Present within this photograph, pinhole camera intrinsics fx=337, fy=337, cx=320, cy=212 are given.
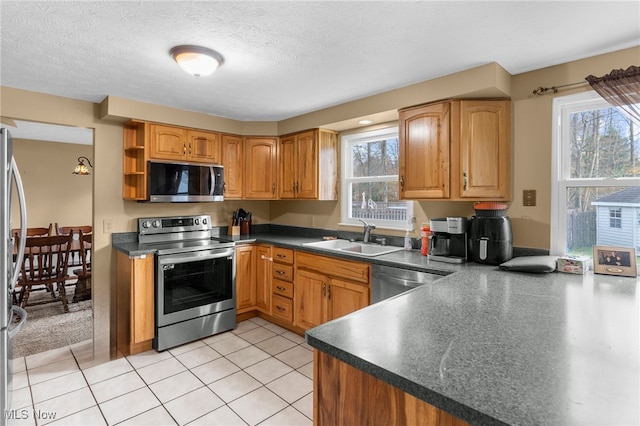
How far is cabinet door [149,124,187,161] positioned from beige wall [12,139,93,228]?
2.89 meters

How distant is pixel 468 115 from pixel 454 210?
0.77 m

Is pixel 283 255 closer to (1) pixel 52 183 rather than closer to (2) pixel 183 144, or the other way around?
(2) pixel 183 144

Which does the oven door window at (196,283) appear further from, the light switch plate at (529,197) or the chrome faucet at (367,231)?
the light switch plate at (529,197)

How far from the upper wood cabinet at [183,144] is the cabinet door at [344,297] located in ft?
6.42

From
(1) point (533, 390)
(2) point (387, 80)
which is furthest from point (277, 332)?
(1) point (533, 390)

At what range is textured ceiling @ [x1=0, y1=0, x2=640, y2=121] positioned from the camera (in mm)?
1643

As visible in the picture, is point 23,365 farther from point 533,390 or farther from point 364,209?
point 533,390

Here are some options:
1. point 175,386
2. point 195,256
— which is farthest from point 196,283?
point 175,386

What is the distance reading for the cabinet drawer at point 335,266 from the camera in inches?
106

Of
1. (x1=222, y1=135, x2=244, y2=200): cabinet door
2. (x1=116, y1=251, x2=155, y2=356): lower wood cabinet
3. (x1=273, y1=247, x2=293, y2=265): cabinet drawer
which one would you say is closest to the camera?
(x1=116, y1=251, x2=155, y2=356): lower wood cabinet

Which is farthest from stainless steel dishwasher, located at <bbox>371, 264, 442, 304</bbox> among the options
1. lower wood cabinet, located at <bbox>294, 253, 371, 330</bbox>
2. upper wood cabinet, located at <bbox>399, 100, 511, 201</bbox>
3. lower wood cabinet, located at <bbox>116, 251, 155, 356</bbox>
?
lower wood cabinet, located at <bbox>116, 251, 155, 356</bbox>

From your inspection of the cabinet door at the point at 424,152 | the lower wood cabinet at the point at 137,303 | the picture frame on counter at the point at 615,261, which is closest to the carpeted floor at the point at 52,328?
the lower wood cabinet at the point at 137,303

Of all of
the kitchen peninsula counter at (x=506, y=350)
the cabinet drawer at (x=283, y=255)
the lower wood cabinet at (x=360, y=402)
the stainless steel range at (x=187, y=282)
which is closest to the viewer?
the kitchen peninsula counter at (x=506, y=350)

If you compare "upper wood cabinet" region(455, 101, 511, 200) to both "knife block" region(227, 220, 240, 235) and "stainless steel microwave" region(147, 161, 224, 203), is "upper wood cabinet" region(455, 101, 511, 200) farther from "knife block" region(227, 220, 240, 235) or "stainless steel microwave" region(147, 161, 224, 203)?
"knife block" region(227, 220, 240, 235)
